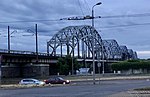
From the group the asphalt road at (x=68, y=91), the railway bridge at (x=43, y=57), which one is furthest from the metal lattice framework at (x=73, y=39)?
the asphalt road at (x=68, y=91)

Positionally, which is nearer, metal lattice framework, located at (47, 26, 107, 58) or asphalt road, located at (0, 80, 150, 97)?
asphalt road, located at (0, 80, 150, 97)

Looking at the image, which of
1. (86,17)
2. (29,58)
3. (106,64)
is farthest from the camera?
(106,64)

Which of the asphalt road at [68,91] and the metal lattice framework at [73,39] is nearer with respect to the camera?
the asphalt road at [68,91]

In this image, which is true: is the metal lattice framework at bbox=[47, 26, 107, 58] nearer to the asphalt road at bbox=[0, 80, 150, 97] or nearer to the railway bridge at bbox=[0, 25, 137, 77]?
the railway bridge at bbox=[0, 25, 137, 77]

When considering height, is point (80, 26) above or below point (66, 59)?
above

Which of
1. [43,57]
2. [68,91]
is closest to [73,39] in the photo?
[43,57]

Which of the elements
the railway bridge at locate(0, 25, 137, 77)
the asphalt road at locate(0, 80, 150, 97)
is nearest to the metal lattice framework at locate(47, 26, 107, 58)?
the railway bridge at locate(0, 25, 137, 77)

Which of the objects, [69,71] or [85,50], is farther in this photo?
[85,50]

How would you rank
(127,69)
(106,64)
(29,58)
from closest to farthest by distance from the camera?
(29,58), (127,69), (106,64)

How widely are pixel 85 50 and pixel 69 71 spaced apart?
41791mm

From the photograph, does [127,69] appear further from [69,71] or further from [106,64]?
[106,64]

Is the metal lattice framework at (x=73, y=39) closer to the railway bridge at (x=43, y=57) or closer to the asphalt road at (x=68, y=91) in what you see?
the railway bridge at (x=43, y=57)

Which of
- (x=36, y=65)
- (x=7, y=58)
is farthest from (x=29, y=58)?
(x=7, y=58)

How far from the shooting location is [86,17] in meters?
54.5
